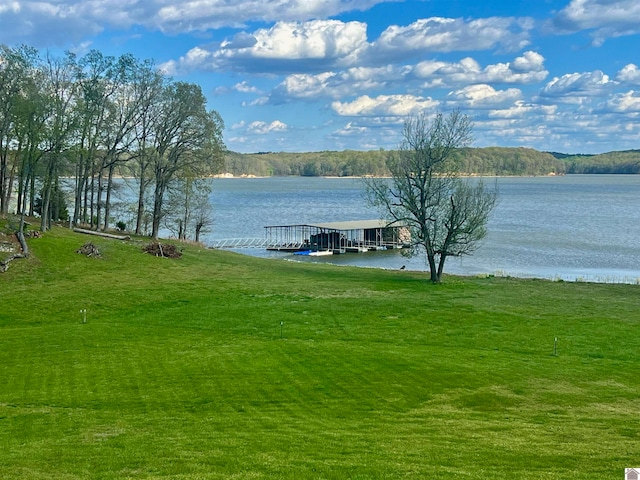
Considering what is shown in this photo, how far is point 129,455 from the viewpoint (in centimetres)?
1318

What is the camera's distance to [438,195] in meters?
43.6

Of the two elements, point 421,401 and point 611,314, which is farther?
point 611,314

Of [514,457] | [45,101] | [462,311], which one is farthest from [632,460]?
[45,101]

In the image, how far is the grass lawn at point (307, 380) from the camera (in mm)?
13031

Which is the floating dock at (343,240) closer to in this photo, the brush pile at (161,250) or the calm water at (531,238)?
the calm water at (531,238)

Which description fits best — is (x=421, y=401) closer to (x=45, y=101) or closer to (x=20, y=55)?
(x=45, y=101)

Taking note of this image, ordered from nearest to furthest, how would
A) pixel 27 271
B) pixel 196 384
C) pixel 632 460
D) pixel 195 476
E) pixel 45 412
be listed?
pixel 195 476
pixel 632 460
pixel 45 412
pixel 196 384
pixel 27 271

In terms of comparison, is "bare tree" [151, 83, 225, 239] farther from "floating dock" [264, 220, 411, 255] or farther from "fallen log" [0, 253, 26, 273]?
"floating dock" [264, 220, 411, 255]

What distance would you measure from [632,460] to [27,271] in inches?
1313

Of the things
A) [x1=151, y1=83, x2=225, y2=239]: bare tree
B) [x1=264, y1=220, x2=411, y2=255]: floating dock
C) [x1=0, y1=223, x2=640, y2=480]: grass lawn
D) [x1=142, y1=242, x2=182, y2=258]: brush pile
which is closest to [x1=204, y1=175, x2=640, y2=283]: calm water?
[x1=264, y1=220, x2=411, y2=255]: floating dock

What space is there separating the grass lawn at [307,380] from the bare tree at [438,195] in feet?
14.7

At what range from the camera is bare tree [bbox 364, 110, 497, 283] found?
42688 millimetres

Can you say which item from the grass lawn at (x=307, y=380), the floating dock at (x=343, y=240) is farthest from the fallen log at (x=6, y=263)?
the floating dock at (x=343, y=240)

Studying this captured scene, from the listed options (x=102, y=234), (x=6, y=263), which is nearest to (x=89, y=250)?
(x=6, y=263)
